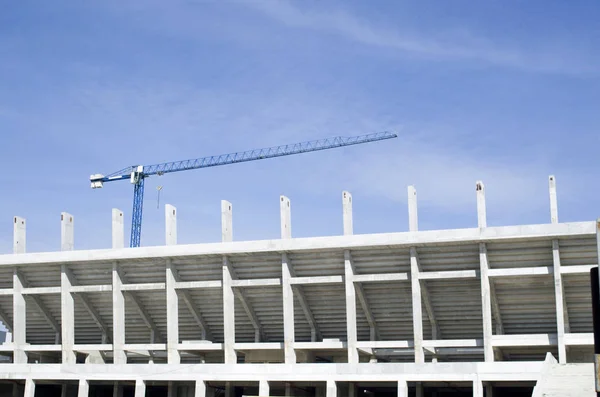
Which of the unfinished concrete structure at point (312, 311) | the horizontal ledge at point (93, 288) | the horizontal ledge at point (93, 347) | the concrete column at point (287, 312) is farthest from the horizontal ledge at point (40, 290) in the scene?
the concrete column at point (287, 312)

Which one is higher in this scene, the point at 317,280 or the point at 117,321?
the point at 317,280

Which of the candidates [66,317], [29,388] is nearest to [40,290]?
[66,317]

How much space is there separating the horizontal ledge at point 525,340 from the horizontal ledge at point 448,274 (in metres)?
3.45

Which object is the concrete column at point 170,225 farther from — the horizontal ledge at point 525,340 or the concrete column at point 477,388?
the concrete column at point 477,388

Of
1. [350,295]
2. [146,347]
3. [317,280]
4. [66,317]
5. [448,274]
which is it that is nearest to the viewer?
[448,274]

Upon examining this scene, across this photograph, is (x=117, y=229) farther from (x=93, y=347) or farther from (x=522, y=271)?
(x=522, y=271)

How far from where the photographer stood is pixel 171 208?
5984cm

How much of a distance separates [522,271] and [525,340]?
11.6 feet

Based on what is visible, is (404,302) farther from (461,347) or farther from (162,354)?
(162,354)

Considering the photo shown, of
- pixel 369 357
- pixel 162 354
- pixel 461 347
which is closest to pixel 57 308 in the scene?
pixel 162 354

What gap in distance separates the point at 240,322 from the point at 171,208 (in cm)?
828

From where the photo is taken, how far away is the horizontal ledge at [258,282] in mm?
56875

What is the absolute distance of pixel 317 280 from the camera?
5584cm

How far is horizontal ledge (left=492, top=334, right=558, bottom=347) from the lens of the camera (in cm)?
5150
